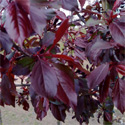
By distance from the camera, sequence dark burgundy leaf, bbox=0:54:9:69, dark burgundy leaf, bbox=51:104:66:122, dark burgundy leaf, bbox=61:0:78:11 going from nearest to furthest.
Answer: dark burgundy leaf, bbox=0:54:9:69 < dark burgundy leaf, bbox=61:0:78:11 < dark burgundy leaf, bbox=51:104:66:122

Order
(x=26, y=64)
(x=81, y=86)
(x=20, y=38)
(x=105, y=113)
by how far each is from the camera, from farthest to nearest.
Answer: (x=105, y=113) < (x=81, y=86) < (x=26, y=64) < (x=20, y=38)

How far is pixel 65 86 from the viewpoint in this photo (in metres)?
0.35

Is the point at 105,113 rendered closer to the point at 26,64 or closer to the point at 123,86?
the point at 123,86

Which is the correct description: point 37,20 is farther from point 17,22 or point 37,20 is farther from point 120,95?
point 120,95

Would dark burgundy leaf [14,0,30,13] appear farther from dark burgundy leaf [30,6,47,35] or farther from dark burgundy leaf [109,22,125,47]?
dark burgundy leaf [109,22,125,47]

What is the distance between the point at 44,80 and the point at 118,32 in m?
0.25

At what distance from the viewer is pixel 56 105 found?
73 cm

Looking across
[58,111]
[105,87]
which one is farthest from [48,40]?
[58,111]

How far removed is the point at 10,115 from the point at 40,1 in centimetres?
283

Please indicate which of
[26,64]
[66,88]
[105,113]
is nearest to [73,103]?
[66,88]

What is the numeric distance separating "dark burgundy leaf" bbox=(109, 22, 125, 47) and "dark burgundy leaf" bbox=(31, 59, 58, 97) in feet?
0.67

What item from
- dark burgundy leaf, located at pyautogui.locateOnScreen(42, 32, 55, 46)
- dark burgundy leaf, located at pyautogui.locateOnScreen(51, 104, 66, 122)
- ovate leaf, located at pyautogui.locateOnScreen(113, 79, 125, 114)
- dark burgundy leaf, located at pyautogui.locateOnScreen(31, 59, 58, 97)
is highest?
dark burgundy leaf, located at pyautogui.locateOnScreen(42, 32, 55, 46)

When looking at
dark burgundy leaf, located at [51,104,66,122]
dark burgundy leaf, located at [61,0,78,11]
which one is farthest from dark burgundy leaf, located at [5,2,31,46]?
dark burgundy leaf, located at [51,104,66,122]

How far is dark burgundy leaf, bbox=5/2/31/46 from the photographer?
0.27 m
